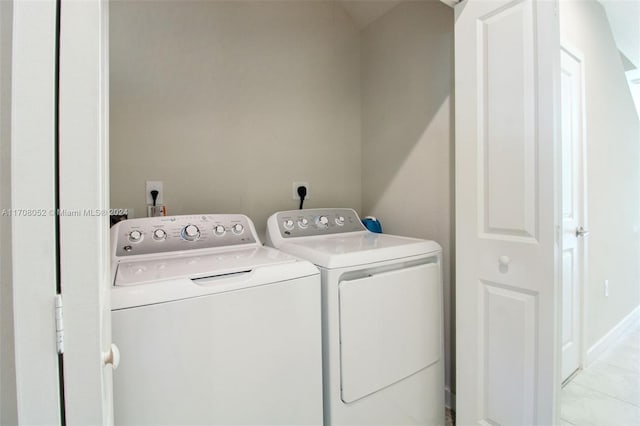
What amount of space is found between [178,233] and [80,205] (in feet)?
3.31

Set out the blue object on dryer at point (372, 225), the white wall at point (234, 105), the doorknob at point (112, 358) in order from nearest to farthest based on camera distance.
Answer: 1. the doorknob at point (112, 358)
2. the white wall at point (234, 105)
3. the blue object on dryer at point (372, 225)

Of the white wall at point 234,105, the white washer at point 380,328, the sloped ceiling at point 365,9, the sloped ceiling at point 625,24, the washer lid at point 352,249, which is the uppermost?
A: the sloped ceiling at point 625,24

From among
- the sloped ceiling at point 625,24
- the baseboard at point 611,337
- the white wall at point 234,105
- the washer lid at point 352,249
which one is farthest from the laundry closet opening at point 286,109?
the sloped ceiling at point 625,24

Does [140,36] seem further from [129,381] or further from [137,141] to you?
[129,381]

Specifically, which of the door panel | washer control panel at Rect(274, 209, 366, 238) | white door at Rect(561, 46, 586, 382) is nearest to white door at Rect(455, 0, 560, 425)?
the door panel

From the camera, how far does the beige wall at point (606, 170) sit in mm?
2090

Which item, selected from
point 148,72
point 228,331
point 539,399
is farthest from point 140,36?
point 539,399

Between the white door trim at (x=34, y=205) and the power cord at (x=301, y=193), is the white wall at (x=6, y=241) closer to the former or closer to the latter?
the white door trim at (x=34, y=205)

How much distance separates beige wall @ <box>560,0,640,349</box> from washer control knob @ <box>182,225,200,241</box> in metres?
2.36

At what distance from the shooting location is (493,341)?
4.27 ft

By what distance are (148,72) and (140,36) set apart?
174 mm

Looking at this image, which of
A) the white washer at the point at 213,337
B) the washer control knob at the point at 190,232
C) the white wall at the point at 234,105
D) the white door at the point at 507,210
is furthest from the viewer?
the white wall at the point at 234,105

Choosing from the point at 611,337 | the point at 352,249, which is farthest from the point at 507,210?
the point at 611,337

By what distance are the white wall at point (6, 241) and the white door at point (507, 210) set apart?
4.57 ft
